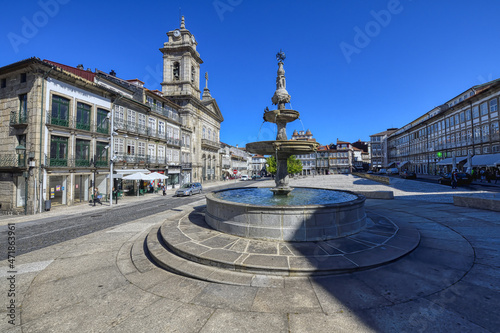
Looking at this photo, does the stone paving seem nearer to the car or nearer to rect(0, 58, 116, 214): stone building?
rect(0, 58, 116, 214): stone building

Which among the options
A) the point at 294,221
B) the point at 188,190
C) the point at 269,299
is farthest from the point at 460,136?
the point at 269,299

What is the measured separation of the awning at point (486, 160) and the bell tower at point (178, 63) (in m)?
50.1

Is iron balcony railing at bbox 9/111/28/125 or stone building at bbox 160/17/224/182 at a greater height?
stone building at bbox 160/17/224/182

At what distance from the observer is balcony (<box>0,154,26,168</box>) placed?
Answer: 16.8 m

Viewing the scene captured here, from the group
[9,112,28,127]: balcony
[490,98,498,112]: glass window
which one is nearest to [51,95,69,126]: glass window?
[9,112,28,127]: balcony

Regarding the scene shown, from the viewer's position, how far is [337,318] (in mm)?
3379

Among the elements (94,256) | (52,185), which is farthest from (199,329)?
(52,185)

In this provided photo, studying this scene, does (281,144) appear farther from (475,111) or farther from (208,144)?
(475,111)

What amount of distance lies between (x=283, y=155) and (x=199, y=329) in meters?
7.50

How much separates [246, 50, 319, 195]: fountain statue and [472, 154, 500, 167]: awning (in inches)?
1455

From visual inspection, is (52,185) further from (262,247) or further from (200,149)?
(200,149)

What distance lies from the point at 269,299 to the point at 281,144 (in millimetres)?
5592

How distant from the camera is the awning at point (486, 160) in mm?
30388

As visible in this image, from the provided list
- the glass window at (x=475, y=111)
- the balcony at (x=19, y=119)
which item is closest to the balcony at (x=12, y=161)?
the balcony at (x=19, y=119)
